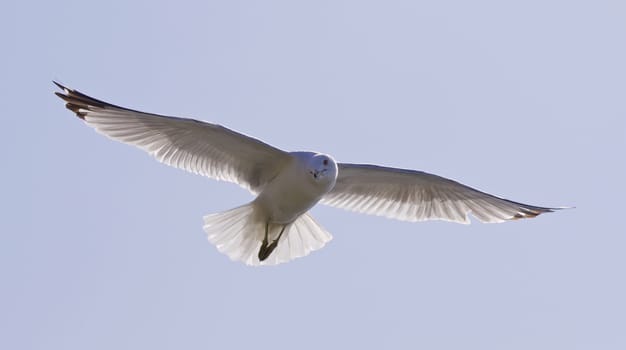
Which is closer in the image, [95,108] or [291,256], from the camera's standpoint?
[95,108]

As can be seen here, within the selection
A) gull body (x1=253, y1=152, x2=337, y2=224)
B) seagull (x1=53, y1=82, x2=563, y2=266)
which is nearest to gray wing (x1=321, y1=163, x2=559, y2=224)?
seagull (x1=53, y1=82, x2=563, y2=266)

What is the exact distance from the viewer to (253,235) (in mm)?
14672

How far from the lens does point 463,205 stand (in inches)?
594

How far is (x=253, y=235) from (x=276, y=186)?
2.68 feet

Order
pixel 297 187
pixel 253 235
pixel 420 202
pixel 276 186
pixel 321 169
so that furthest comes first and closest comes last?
pixel 420 202
pixel 253 235
pixel 276 186
pixel 297 187
pixel 321 169

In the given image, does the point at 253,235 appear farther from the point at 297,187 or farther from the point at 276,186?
the point at 297,187

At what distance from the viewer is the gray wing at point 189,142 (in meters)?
13.7

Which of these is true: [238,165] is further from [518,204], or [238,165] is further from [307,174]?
[518,204]

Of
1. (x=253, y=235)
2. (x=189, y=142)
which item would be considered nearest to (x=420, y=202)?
(x=253, y=235)

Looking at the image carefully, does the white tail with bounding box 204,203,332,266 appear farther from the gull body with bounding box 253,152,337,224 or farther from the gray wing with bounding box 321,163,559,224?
the gray wing with bounding box 321,163,559,224

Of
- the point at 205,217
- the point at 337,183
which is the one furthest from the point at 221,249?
the point at 337,183

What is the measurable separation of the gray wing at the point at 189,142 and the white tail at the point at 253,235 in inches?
13.0

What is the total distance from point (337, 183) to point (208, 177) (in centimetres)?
134

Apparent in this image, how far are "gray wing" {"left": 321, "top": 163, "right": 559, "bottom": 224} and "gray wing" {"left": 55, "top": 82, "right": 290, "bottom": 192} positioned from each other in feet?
3.26
